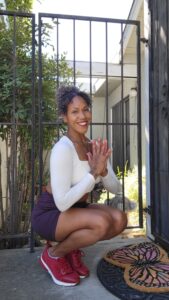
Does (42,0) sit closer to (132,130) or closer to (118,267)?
(132,130)

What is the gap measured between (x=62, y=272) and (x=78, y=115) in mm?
974

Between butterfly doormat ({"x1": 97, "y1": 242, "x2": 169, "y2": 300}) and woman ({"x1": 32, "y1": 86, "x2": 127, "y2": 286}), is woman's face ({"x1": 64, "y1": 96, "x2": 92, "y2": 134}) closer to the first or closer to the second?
woman ({"x1": 32, "y1": 86, "x2": 127, "y2": 286})

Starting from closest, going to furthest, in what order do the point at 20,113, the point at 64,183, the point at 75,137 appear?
the point at 64,183 → the point at 75,137 → the point at 20,113

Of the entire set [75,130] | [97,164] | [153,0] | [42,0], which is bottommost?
[97,164]

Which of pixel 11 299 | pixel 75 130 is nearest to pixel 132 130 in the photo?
pixel 75 130

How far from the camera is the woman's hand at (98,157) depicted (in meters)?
1.99

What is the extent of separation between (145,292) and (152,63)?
1.78m

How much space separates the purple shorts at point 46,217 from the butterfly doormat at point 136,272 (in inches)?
17.4

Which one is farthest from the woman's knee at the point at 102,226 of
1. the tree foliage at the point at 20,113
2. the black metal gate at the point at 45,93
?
the tree foliage at the point at 20,113

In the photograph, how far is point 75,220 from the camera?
1972 millimetres

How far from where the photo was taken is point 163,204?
2611 millimetres

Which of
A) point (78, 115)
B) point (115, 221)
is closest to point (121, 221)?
point (115, 221)

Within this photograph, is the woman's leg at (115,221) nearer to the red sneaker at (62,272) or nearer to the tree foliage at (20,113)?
the red sneaker at (62,272)

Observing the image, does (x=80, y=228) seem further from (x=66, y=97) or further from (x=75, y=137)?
(x=66, y=97)
